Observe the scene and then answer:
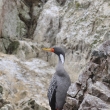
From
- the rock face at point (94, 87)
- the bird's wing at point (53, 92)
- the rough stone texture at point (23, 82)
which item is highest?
the rock face at point (94, 87)

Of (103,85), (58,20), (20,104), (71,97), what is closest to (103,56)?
(103,85)

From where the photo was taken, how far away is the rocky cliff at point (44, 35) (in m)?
12.0

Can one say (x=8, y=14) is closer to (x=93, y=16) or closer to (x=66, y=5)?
(x=66, y=5)

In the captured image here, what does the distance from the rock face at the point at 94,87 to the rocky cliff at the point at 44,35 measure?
13.4 ft

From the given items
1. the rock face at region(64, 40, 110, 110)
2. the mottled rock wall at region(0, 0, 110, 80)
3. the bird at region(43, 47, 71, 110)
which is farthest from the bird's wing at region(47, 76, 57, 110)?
the mottled rock wall at region(0, 0, 110, 80)

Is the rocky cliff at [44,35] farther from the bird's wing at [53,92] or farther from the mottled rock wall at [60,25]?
the bird's wing at [53,92]

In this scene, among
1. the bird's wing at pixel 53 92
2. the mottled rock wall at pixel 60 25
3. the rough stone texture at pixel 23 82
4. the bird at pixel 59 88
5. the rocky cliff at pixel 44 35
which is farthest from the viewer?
the mottled rock wall at pixel 60 25

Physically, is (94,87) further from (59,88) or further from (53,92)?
(53,92)

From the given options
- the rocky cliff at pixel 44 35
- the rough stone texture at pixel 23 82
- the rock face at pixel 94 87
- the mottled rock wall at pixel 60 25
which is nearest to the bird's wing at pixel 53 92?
the rock face at pixel 94 87

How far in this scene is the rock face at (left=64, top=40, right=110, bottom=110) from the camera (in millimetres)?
5629

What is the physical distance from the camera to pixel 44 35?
1483 cm

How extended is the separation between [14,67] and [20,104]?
7.58 feet

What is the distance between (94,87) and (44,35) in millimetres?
9247

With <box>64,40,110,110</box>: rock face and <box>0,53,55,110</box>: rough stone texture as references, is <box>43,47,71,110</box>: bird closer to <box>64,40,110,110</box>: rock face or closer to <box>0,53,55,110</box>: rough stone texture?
<box>64,40,110,110</box>: rock face
